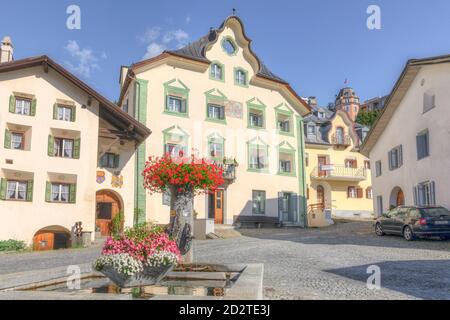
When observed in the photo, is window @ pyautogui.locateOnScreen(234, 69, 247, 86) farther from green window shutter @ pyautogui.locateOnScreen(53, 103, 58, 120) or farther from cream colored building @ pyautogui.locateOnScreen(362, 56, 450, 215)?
green window shutter @ pyautogui.locateOnScreen(53, 103, 58, 120)

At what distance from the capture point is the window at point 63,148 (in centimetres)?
2211

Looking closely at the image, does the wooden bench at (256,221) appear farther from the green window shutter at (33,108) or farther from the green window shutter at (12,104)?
the green window shutter at (12,104)

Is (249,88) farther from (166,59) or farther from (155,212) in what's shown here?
(155,212)

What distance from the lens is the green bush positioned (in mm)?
19484

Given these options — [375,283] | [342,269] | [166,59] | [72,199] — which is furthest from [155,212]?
[375,283]

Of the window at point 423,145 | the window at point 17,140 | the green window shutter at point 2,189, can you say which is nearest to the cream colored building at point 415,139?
the window at point 423,145

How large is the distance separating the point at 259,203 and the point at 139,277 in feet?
76.5

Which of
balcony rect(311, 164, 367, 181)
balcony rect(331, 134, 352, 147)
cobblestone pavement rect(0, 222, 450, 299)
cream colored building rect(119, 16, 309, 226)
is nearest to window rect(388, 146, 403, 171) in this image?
cream colored building rect(119, 16, 309, 226)

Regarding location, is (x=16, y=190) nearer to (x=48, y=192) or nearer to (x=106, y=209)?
(x=48, y=192)

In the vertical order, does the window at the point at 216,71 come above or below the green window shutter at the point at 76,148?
above

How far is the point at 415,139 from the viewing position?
2356cm

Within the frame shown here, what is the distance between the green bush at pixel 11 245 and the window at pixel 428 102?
19943 millimetres

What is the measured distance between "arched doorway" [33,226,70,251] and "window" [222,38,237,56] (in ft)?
53.1

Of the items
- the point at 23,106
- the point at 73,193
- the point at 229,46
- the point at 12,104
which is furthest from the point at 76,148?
the point at 229,46
